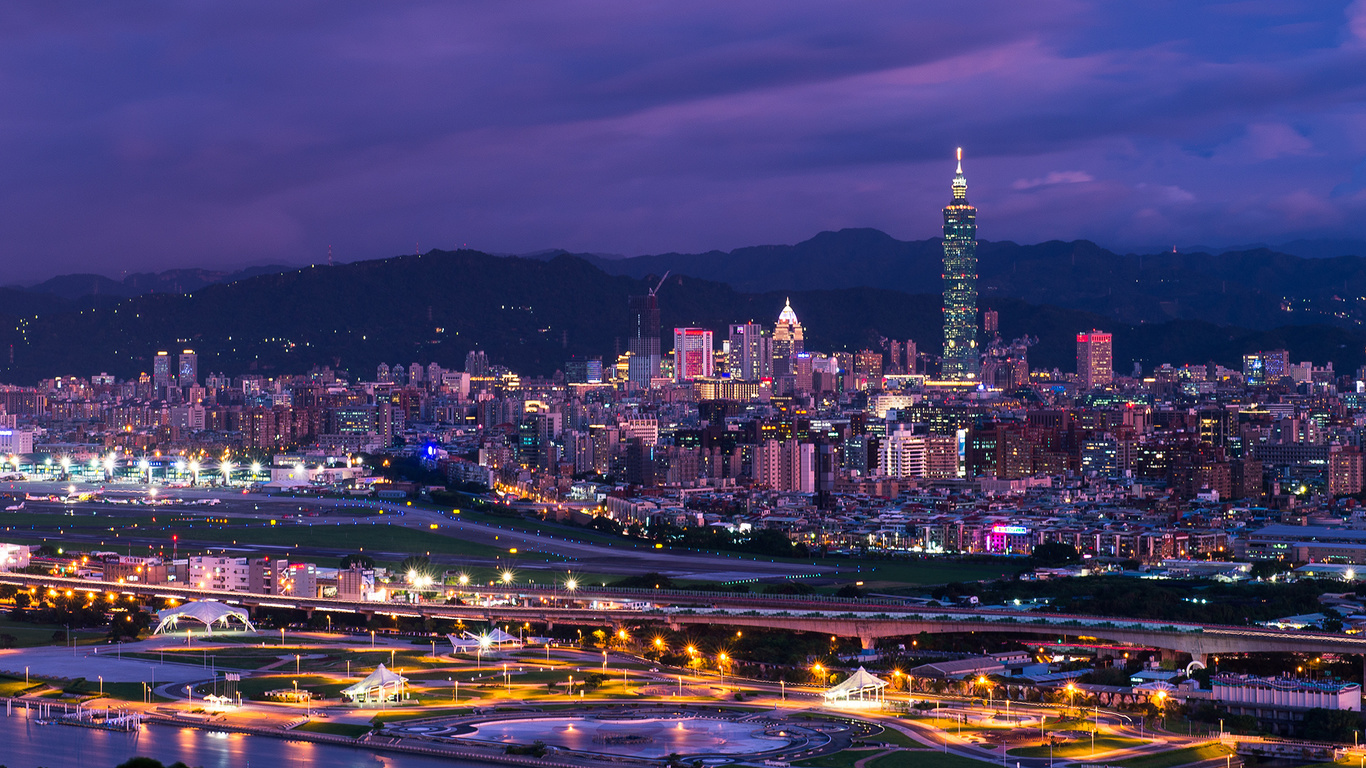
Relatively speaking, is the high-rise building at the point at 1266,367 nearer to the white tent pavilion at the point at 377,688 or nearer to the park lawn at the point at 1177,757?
the park lawn at the point at 1177,757

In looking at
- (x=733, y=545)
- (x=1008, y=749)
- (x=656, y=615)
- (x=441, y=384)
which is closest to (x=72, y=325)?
(x=441, y=384)

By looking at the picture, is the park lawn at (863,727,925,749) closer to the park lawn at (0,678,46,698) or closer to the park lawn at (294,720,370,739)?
the park lawn at (294,720,370,739)

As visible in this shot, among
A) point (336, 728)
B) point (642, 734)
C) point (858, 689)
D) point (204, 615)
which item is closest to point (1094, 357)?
point (204, 615)

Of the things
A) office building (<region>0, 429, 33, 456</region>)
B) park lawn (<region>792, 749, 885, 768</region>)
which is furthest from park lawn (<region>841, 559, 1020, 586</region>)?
office building (<region>0, 429, 33, 456</region>)

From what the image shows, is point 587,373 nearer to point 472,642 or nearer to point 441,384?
point 441,384

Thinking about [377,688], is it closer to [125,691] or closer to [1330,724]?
[125,691]
